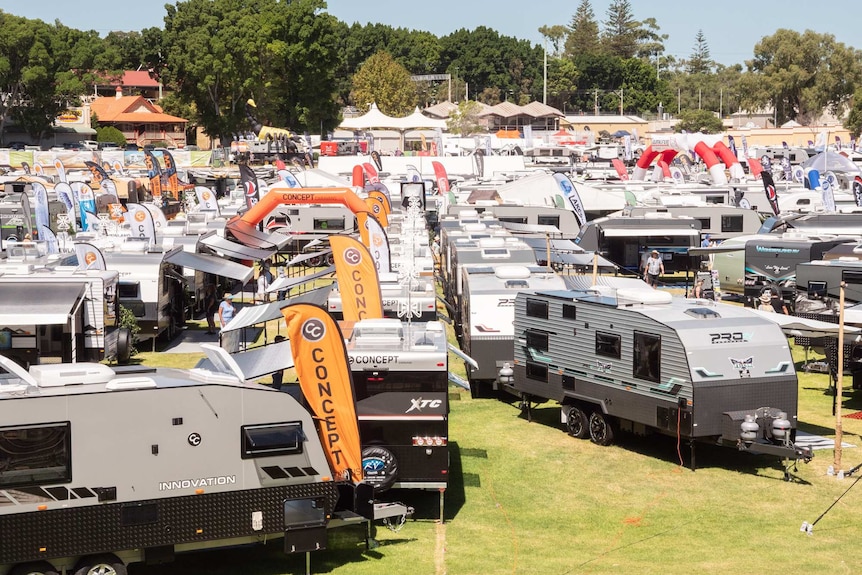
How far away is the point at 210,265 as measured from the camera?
23578 mm

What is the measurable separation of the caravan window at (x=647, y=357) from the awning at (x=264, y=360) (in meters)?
4.51

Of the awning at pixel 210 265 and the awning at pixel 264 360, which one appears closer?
the awning at pixel 264 360

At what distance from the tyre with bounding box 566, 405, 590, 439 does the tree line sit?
7166 cm

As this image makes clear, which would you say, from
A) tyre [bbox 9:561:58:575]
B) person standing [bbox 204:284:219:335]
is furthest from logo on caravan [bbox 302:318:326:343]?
person standing [bbox 204:284:219:335]

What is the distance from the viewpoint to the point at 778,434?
44.4 ft

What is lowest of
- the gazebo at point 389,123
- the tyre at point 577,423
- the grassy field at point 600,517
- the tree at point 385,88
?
the grassy field at point 600,517

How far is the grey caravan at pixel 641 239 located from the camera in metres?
32.3

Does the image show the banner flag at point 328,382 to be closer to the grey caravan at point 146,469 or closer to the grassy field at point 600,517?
the grey caravan at point 146,469

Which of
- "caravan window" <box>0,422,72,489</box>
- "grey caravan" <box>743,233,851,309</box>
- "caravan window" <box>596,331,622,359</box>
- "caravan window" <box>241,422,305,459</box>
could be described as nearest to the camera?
"caravan window" <box>0,422,72,489</box>

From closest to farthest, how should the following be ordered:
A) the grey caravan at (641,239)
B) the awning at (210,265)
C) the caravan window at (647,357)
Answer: the caravan window at (647,357) < the awning at (210,265) < the grey caravan at (641,239)

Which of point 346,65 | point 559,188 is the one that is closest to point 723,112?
point 346,65

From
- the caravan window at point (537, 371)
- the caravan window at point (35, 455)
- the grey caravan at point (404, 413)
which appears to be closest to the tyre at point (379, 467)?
the grey caravan at point (404, 413)

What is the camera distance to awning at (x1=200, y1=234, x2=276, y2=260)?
86.0 feet

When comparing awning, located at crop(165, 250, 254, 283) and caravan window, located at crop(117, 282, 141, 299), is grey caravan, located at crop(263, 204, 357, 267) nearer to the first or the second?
awning, located at crop(165, 250, 254, 283)
